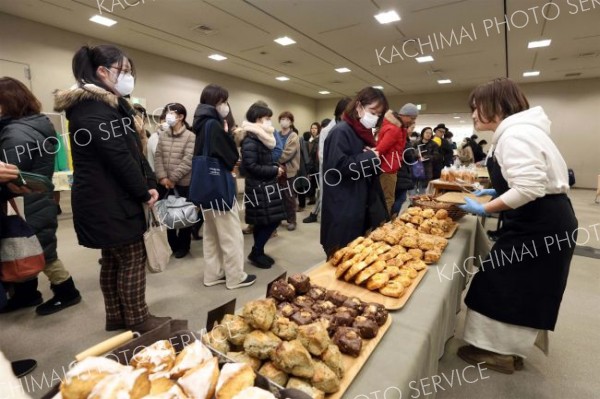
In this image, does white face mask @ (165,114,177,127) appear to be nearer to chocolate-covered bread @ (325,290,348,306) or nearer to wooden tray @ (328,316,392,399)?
chocolate-covered bread @ (325,290,348,306)

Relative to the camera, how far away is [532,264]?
143 centimetres

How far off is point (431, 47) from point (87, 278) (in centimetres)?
613

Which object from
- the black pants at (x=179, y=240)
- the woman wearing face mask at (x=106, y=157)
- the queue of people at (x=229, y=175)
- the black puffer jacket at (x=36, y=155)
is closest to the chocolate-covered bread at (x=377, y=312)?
the queue of people at (x=229, y=175)

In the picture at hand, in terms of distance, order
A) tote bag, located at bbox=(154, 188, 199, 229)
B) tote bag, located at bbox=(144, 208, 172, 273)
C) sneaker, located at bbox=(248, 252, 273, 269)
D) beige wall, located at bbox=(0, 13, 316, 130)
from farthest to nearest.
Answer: beige wall, located at bbox=(0, 13, 316, 130) < sneaker, located at bbox=(248, 252, 273, 269) < tote bag, located at bbox=(154, 188, 199, 229) < tote bag, located at bbox=(144, 208, 172, 273)

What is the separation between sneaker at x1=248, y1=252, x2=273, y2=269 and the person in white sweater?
6.03 ft

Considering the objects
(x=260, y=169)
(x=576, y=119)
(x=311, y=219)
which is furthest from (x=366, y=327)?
(x=576, y=119)

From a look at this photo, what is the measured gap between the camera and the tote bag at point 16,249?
1.44 metres

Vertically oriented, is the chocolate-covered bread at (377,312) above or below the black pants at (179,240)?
above

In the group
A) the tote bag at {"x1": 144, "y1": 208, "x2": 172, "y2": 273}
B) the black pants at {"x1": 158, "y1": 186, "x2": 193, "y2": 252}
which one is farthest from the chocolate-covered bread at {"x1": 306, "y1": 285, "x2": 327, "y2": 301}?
the black pants at {"x1": 158, "y1": 186, "x2": 193, "y2": 252}

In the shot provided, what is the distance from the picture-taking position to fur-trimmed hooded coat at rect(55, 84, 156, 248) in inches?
56.4

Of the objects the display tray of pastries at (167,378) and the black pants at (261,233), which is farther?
the black pants at (261,233)

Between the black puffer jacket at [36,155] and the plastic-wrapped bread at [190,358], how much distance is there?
6.14ft

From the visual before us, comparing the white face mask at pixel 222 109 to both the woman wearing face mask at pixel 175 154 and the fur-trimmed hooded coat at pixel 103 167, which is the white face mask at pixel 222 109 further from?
the woman wearing face mask at pixel 175 154

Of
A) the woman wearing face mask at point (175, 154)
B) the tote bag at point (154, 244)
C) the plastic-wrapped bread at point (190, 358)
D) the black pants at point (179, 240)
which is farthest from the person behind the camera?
the black pants at point (179, 240)
